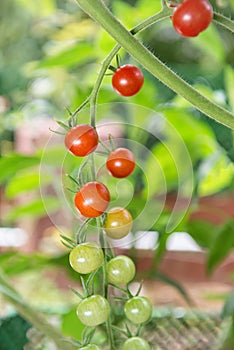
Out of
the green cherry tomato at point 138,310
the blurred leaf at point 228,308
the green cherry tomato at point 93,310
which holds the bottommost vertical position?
the blurred leaf at point 228,308

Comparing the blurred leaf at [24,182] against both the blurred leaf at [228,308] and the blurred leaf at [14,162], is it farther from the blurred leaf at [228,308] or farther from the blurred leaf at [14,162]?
the blurred leaf at [228,308]

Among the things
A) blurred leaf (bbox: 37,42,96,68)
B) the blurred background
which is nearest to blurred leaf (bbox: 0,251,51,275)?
the blurred background

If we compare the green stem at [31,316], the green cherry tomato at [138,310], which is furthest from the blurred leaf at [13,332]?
the green cherry tomato at [138,310]

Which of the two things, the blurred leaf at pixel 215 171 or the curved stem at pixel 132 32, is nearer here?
the curved stem at pixel 132 32

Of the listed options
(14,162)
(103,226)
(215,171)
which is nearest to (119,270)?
(103,226)

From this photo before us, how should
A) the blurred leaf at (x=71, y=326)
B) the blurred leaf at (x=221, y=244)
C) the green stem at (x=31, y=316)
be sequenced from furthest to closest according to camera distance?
the blurred leaf at (x=221, y=244)
the blurred leaf at (x=71, y=326)
the green stem at (x=31, y=316)

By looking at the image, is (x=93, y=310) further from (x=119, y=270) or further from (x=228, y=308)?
(x=228, y=308)

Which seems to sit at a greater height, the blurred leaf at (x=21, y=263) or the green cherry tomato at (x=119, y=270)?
the green cherry tomato at (x=119, y=270)
